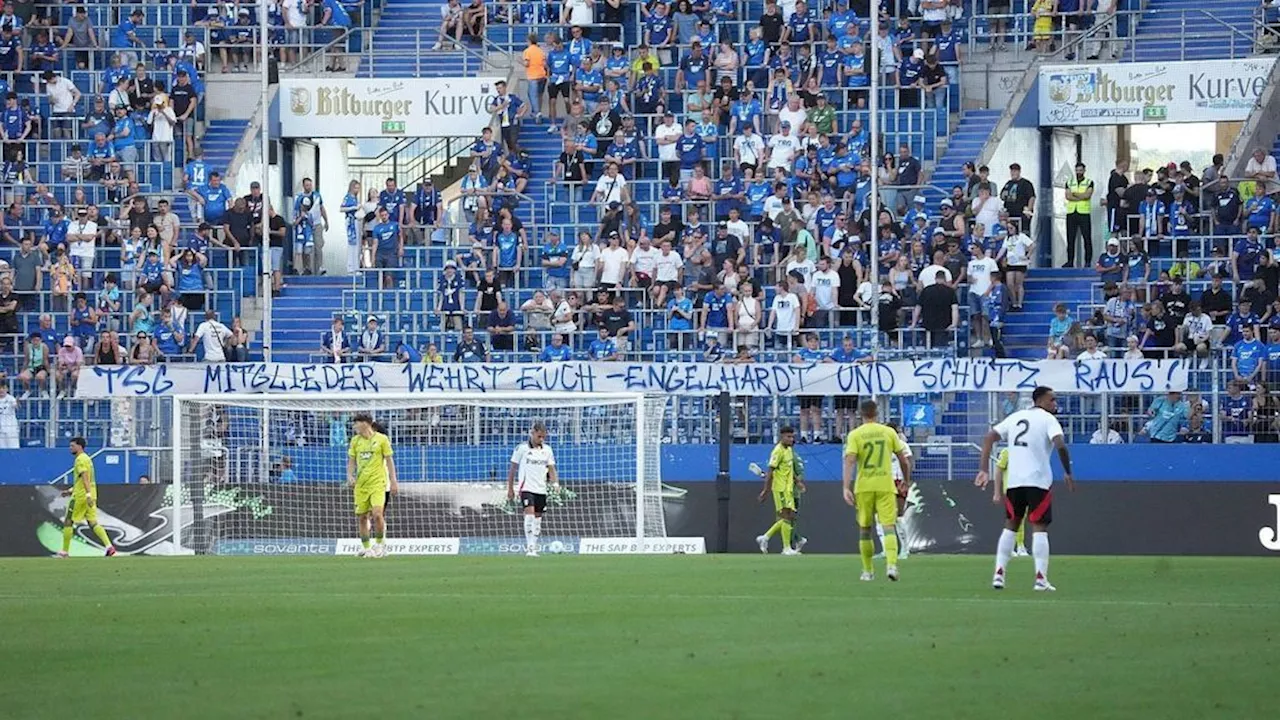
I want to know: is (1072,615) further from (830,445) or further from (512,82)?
(512,82)

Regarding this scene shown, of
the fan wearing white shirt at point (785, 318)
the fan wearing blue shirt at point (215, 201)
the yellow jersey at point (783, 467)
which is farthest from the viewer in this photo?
the fan wearing blue shirt at point (215, 201)

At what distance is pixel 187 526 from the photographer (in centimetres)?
3350

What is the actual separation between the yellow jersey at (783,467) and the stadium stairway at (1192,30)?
1466 centimetres

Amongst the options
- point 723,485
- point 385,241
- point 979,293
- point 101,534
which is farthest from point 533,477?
point 385,241

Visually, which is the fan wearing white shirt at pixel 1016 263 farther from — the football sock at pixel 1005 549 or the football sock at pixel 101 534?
the football sock at pixel 1005 549

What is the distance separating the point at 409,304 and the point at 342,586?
18552mm

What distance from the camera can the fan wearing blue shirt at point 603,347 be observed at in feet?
122

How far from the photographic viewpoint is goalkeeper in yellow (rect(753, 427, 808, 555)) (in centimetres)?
3175

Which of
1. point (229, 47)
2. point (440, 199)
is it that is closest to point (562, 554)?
point (440, 199)

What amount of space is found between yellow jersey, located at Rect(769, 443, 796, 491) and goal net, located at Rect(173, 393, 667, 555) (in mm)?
2314

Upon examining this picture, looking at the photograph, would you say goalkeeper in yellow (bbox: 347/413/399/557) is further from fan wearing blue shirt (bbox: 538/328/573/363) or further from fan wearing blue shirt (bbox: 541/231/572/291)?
fan wearing blue shirt (bbox: 541/231/572/291)

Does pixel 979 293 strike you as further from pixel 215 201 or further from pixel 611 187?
pixel 215 201

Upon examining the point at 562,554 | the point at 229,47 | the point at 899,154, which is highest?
the point at 229,47

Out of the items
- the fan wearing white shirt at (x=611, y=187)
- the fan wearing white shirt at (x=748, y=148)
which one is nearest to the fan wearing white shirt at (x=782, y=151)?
the fan wearing white shirt at (x=748, y=148)
